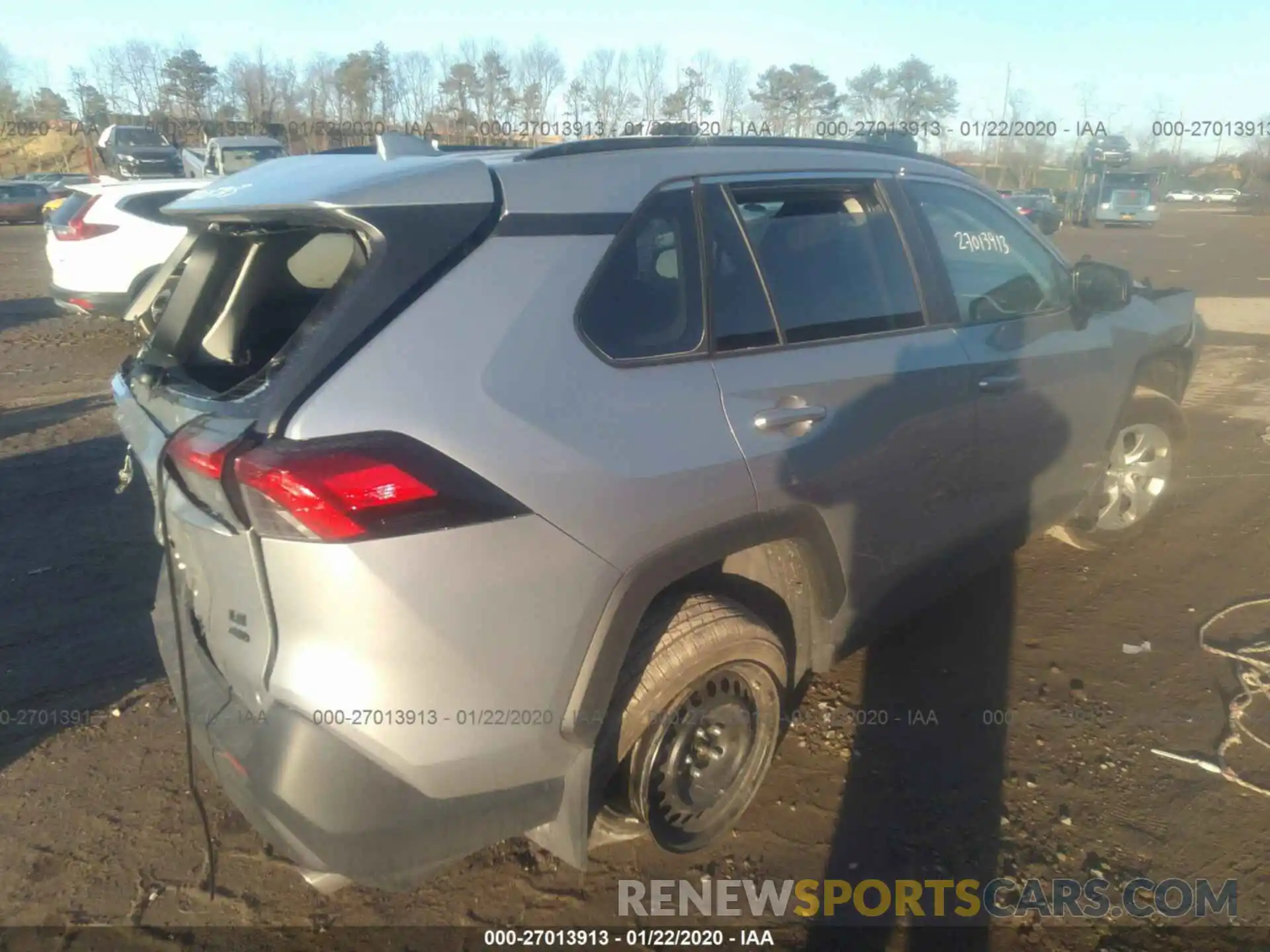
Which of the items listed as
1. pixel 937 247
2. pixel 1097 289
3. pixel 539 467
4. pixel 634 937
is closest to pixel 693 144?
pixel 937 247

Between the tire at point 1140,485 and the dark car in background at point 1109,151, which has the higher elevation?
the dark car in background at point 1109,151

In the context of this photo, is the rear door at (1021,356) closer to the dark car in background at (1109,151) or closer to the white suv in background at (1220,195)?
the dark car in background at (1109,151)

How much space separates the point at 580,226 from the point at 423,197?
399mm

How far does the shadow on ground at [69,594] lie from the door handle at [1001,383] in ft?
11.2

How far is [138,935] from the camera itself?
2.73m

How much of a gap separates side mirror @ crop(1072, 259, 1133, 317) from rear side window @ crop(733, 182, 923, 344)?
3.95 feet

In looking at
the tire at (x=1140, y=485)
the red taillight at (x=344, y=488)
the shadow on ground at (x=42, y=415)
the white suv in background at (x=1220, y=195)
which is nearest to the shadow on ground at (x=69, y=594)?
the shadow on ground at (x=42, y=415)

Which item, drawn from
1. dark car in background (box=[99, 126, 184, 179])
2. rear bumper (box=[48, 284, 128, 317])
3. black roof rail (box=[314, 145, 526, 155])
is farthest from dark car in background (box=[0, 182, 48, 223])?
black roof rail (box=[314, 145, 526, 155])

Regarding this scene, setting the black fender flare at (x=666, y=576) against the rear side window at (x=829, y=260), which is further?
the rear side window at (x=829, y=260)

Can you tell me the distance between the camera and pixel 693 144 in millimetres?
2967

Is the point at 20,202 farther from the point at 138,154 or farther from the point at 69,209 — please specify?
the point at 69,209

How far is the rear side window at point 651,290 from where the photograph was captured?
2.47 m

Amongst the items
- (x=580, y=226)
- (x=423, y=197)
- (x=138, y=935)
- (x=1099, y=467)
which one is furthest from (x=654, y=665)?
(x=1099, y=467)

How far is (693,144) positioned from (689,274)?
0.50 meters
